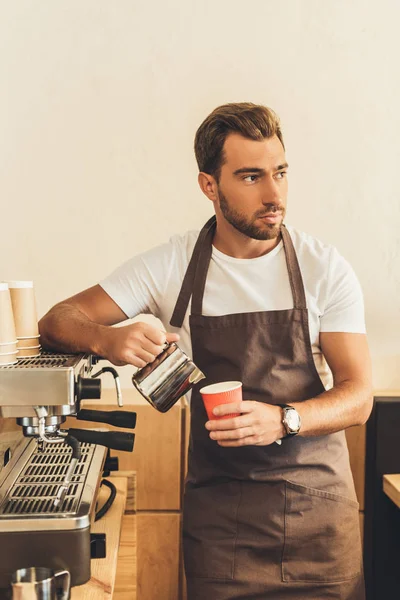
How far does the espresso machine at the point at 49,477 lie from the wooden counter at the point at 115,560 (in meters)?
0.03

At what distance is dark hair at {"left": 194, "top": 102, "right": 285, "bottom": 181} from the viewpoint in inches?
74.7

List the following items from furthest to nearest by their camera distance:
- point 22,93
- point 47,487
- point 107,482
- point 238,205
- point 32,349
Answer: point 22,93
point 238,205
point 107,482
point 32,349
point 47,487

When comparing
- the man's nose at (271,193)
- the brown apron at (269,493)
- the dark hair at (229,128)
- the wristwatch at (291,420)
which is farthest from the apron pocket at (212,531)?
the dark hair at (229,128)

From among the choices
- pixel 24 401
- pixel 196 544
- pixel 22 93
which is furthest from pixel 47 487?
pixel 22 93

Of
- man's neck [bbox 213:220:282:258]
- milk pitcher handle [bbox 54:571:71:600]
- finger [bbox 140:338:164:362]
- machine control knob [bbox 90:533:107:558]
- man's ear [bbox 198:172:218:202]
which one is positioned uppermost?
man's ear [bbox 198:172:218:202]

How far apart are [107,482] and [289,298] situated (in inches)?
24.8

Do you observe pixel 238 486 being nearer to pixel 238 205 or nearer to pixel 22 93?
pixel 238 205

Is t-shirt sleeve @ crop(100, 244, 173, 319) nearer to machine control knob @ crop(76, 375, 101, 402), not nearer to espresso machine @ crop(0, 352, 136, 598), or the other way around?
espresso machine @ crop(0, 352, 136, 598)

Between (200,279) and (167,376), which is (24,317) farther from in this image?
(200,279)

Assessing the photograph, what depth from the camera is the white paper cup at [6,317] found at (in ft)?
4.53

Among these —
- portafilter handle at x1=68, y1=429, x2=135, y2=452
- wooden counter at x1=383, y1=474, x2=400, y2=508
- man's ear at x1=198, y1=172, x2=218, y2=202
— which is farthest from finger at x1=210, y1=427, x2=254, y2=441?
wooden counter at x1=383, y1=474, x2=400, y2=508

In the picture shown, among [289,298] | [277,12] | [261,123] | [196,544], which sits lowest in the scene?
[196,544]

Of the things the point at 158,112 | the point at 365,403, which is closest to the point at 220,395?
the point at 365,403

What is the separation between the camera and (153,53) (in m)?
2.50
